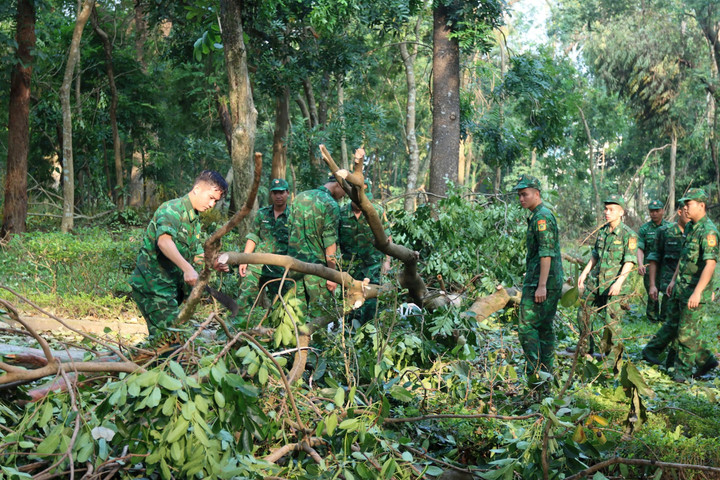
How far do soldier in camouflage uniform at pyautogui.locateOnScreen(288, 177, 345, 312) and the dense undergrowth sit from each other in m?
1.07

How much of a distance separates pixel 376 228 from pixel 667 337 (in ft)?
16.5

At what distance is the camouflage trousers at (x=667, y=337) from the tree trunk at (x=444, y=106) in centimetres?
598

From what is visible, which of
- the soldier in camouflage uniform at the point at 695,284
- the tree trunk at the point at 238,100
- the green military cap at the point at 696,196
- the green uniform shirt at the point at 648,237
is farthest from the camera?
the green uniform shirt at the point at 648,237

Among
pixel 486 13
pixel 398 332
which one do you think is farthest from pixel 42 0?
pixel 398 332

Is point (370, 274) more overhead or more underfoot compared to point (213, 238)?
more underfoot

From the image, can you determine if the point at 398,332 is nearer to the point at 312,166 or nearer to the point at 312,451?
the point at 312,451

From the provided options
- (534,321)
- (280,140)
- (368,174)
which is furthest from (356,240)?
(280,140)

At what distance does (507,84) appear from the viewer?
48.9 feet

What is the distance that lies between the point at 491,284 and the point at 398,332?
243 cm

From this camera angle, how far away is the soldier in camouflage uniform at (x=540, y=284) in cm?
655

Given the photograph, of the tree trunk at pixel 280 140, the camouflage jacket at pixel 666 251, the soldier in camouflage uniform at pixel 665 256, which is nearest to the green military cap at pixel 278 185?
the soldier in camouflage uniform at pixel 665 256

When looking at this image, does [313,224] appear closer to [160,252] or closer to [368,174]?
[160,252]

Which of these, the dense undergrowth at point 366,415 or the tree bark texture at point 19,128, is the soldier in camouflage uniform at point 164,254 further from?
the tree bark texture at point 19,128

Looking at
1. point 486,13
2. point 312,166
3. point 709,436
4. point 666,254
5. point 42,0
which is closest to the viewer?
point 709,436
